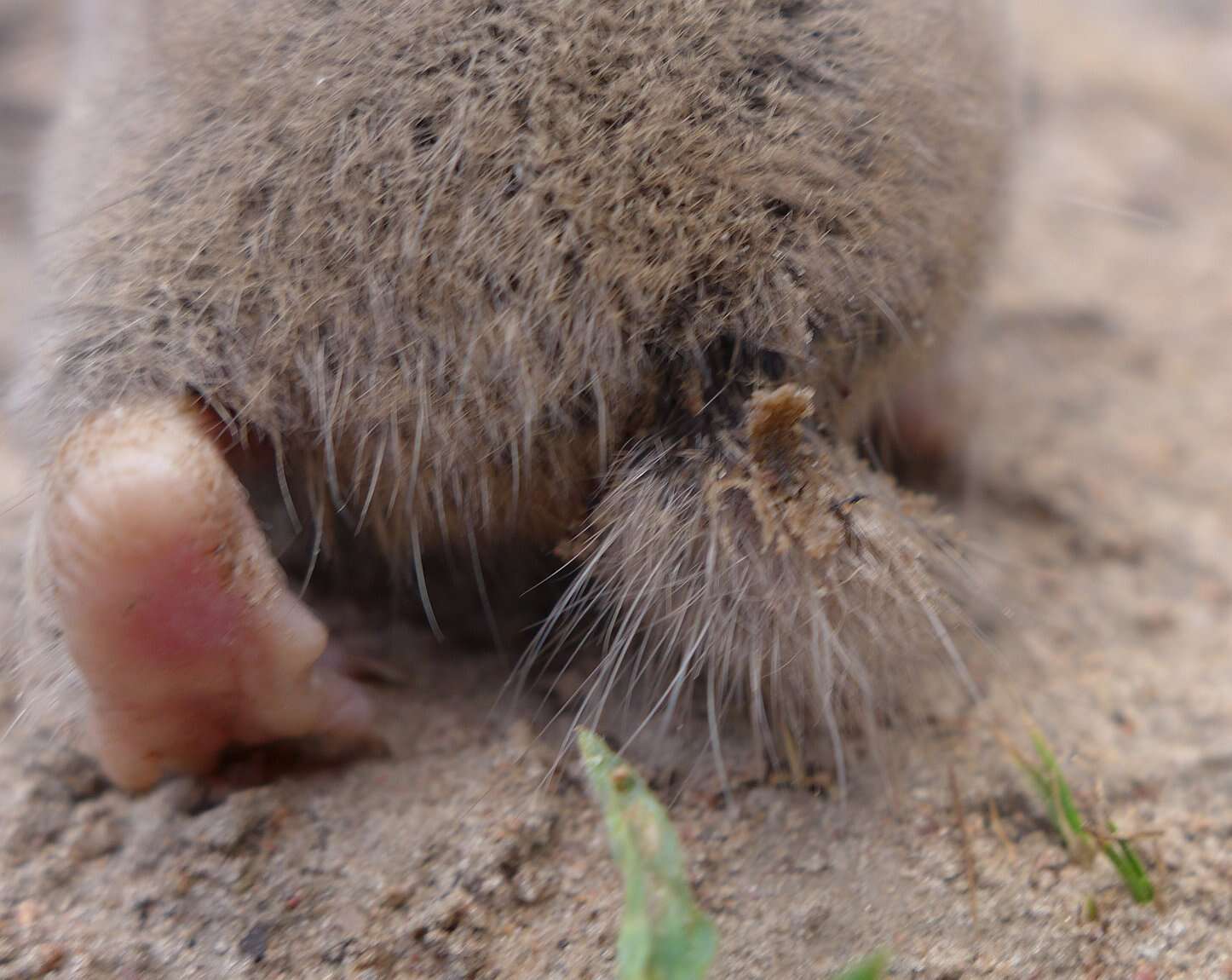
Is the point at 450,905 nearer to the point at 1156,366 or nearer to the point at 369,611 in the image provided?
the point at 369,611

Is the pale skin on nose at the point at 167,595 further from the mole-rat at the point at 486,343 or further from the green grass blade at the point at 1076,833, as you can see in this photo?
the green grass blade at the point at 1076,833

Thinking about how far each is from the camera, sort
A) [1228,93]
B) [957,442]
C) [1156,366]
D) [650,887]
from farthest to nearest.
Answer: [1228,93]
[1156,366]
[957,442]
[650,887]

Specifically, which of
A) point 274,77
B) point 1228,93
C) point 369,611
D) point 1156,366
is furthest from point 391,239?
point 1228,93

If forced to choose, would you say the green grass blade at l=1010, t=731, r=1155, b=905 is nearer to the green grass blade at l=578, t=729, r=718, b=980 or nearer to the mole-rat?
the mole-rat

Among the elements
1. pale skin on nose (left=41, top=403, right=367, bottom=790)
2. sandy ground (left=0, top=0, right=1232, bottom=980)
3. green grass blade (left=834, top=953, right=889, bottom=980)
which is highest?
pale skin on nose (left=41, top=403, right=367, bottom=790)

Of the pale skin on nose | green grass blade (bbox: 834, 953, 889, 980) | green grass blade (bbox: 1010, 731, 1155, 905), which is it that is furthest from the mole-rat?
green grass blade (bbox: 834, 953, 889, 980)

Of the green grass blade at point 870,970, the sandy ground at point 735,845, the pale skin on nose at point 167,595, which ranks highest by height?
the pale skin on nose at point 167,595

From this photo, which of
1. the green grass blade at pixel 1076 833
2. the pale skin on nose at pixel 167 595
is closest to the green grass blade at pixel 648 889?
the pale skin on nose at pixel 167 595
